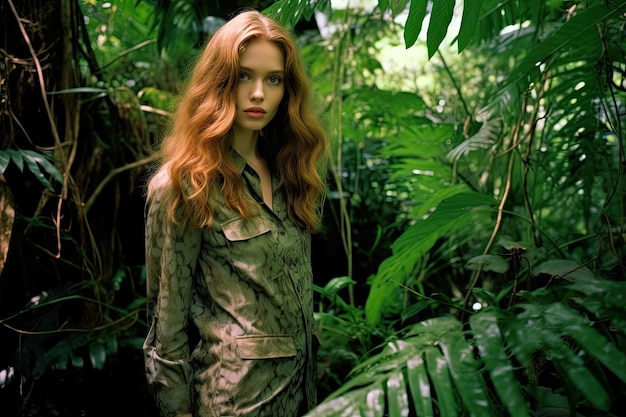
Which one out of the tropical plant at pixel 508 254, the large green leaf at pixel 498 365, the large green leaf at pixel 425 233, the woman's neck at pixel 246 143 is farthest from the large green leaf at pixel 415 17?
the large green leaf at pixel 498 365

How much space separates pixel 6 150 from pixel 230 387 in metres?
0.99

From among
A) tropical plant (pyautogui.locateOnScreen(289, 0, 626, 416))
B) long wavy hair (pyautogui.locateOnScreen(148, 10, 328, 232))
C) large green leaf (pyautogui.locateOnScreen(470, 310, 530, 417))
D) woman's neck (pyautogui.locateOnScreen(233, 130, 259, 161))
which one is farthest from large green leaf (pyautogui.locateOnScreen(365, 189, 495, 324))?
large green leaf (pyautogui.locateOnScreen(470, 310, 530, 417))

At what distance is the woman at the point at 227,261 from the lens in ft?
3.88

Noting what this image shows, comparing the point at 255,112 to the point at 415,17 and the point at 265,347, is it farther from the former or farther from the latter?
the point at 265,347

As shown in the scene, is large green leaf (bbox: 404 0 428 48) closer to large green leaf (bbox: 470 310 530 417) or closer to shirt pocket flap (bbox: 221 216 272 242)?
shirt pocket flap (bbox: 221 216 272 242)

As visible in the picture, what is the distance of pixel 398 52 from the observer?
11.9 feet

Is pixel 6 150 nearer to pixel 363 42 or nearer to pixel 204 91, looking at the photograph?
pixel 204 91

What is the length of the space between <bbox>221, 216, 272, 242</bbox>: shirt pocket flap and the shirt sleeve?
0.22 feet

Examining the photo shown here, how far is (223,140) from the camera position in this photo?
50.1 inches

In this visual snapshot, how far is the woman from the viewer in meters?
1.18

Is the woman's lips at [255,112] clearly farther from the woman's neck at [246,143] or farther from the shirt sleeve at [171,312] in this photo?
the shirt sleeve at [171,312]

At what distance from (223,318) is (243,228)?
197 millimetres

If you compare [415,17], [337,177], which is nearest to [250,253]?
[415,17]

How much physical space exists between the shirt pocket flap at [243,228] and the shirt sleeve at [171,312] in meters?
0.07
